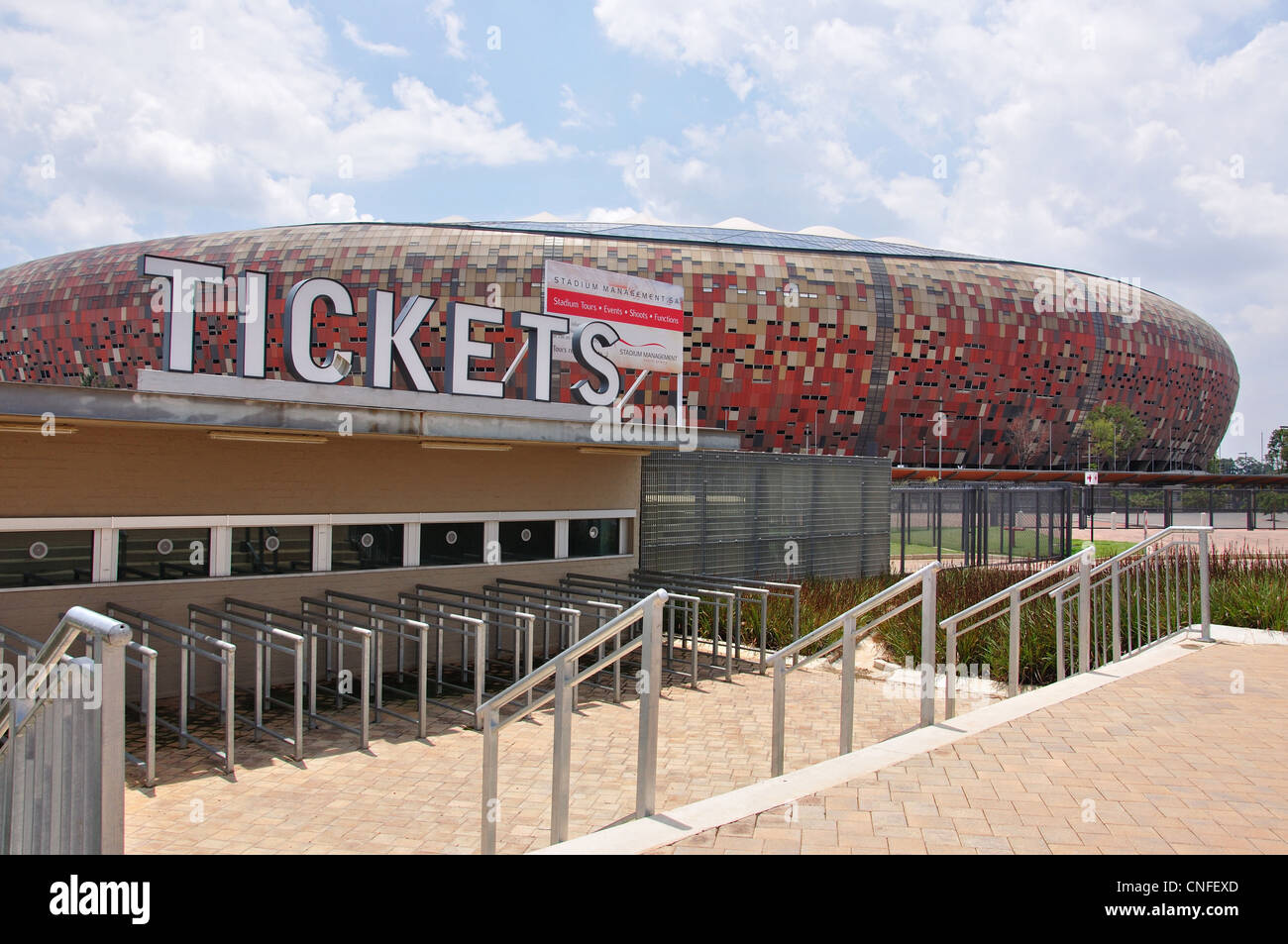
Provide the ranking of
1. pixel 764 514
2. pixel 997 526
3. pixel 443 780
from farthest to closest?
pixel 997 526 < pixel 764 514 < pixel 443 780

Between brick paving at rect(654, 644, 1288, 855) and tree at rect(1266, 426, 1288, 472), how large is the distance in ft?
345

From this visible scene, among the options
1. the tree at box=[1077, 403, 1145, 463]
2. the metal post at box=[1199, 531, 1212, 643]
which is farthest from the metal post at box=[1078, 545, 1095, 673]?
the tree at box=[1077, 403, 1145, 463]

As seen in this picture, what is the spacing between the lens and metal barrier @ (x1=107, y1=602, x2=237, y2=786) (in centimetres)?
737

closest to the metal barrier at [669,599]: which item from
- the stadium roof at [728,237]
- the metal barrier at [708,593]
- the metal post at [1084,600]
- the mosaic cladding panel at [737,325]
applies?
the metal barrier at [708,593]

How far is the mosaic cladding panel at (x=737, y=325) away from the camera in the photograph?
4734 centimetres

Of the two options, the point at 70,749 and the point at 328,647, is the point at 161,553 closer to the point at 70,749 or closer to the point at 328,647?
the point at 328,647

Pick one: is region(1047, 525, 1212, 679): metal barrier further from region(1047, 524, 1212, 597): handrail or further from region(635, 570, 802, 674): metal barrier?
region(635, 570, 802, 674): metal barrier

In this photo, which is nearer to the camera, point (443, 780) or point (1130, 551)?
point (443, 780)

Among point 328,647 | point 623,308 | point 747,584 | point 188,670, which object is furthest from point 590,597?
point 623,308

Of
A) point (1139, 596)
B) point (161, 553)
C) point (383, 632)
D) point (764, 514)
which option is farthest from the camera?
point (764, 514)

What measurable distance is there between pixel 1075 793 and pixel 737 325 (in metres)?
44.8

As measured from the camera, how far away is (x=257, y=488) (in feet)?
33.9
